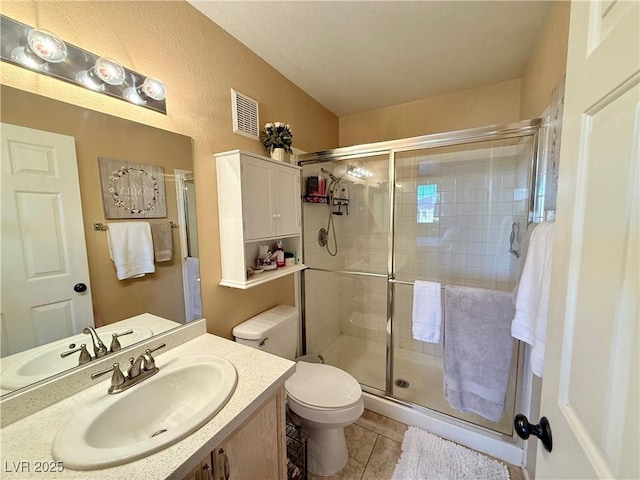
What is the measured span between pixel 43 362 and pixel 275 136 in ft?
5.07

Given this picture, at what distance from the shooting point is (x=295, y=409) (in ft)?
4.58

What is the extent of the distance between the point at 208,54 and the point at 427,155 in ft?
6.10

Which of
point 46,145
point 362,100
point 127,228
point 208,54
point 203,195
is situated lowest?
point 127,228

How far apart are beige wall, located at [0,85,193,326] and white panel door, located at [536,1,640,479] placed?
144cm

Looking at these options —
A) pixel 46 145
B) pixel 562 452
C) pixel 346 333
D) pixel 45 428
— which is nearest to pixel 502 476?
pixel 562 452

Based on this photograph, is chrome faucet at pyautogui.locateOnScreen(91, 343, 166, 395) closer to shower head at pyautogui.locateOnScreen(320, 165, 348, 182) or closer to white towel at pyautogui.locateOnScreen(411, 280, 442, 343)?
white towel at pyautogui.locateOnScreen(411, 280, 442, 343)

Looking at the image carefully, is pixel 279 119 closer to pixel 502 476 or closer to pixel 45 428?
pixel 45 428

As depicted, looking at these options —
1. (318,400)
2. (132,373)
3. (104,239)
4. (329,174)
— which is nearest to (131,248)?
(104,239)

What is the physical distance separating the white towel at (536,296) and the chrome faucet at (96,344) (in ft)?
5.52

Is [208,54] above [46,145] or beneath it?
above

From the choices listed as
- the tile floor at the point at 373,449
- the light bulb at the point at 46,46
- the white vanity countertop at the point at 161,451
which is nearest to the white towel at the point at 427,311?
the tile floor at the point at 373,449

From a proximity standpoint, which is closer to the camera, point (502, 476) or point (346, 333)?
point (502, 476)

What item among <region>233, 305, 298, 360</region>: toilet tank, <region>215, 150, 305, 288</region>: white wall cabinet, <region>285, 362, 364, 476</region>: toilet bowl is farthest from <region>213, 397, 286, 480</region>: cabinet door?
<region>215, 150, 305, 288</region>: white wall cabinet

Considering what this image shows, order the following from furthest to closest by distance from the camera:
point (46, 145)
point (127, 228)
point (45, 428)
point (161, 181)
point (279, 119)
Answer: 1. point (279, 119)
2. point (161, 181)
3. point (127, 228)
4. point (46, 145)
5. point (45, 428)
